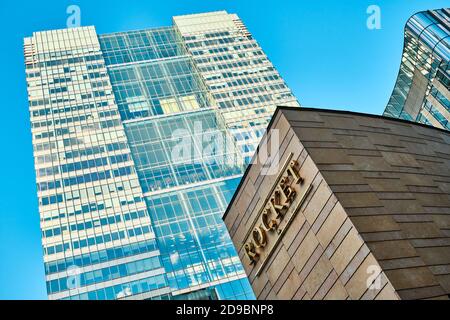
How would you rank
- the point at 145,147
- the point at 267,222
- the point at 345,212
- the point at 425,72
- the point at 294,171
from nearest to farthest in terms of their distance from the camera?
the point at 345,212
the point at 294,171
the point at 267,222
the point at 425,72
the point at 145,147

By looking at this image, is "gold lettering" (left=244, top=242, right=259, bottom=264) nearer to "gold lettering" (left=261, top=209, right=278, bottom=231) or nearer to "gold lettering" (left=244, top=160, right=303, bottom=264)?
"gold lettering" (left=244, top=160, right=303, bottom=264)

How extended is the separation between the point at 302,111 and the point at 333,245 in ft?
23.0

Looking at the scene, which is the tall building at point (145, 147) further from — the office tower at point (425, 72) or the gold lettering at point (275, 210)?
the gold lettering at point (275, 210)

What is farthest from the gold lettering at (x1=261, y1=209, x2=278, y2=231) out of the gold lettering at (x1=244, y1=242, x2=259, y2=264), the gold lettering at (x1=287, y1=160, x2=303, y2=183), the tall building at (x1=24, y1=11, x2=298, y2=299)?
the tall building at (x1=24, y1=11, x2=298, y2=299)

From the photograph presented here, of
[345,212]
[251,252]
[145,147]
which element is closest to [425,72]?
[251,252]

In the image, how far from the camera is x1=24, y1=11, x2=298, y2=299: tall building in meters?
77.1

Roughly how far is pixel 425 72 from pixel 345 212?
152 ft

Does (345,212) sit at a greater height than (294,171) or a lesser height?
lesser

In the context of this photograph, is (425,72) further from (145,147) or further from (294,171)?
(145,147)

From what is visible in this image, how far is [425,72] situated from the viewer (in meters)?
56.8

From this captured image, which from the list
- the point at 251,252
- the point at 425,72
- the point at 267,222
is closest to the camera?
the point at 267,222

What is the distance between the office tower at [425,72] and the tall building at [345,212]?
31.9m

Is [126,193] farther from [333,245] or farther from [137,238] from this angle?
[333,245]

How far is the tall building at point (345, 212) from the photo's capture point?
53.7 feet
